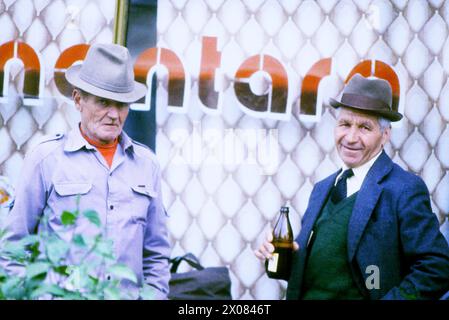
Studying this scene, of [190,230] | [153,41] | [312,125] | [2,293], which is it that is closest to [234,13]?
[153,41]

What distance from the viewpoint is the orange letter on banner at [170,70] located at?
3334 millimetres

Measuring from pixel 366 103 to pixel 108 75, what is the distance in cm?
128

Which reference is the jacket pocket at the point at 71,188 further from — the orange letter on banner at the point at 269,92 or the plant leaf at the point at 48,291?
the plant leaf at the point at 48,291

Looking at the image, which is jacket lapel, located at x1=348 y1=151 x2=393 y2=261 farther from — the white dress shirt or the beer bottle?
the beer bottle

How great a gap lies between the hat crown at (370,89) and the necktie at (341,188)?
0.40 metres

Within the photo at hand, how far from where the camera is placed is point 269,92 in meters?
3.40

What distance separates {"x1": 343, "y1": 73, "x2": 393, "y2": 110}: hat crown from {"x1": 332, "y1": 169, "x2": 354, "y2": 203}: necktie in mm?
395

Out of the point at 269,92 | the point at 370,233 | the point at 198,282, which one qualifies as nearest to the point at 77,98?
the point at 269,92

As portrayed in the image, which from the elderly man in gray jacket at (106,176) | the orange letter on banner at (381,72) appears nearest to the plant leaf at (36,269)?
the elderly man in gray jacket at (106,176)

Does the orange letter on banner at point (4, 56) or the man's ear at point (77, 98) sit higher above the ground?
the orange letter on banner at point (4, 56)

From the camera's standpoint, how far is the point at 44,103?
10.9 feet

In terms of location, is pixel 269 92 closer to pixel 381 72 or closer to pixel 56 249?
pixel 381 72

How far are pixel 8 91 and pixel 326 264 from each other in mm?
1847

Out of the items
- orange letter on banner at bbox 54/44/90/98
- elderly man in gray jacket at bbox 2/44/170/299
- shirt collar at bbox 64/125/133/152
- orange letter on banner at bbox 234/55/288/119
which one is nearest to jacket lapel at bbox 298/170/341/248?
orange letter on banner at bbox 234/55/288/119
